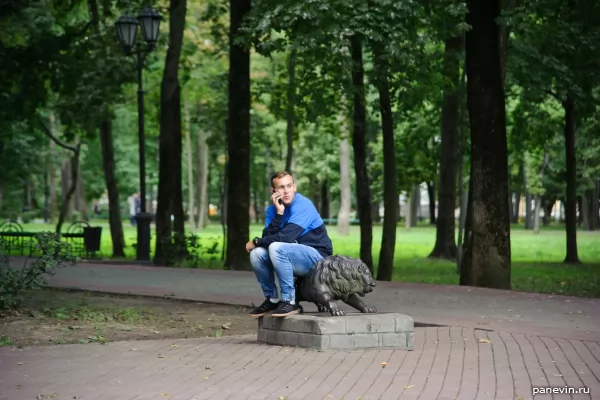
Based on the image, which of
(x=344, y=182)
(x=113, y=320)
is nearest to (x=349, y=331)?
(x=113, y=320)

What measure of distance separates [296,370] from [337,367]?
36cm

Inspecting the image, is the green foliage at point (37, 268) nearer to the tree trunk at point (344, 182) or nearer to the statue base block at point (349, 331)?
the statue base block at point (349, 331)

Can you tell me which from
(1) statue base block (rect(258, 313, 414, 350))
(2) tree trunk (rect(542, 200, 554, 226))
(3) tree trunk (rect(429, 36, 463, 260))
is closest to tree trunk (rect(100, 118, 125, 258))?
(3) tree trunk (rect(429, 36, 463, 260))

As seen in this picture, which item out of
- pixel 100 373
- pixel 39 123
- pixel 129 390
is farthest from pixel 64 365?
pixel 39 123

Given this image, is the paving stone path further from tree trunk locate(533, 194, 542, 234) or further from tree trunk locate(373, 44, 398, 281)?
tree trunk locate(533, 194, 542, 234)

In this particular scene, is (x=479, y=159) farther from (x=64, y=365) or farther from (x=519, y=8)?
(x=64, y=365)

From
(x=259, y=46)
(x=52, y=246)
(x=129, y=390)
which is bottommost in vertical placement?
(x=129, y=390)

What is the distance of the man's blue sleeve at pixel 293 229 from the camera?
10008mm

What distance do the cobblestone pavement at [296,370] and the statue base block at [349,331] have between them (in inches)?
4.1

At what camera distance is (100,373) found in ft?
27.7

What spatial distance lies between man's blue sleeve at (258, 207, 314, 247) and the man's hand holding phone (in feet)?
0.38

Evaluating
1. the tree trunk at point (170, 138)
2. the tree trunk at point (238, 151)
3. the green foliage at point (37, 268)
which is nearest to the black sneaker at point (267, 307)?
the green foliage at point (37, 268)

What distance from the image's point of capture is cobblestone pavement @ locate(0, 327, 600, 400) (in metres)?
7.58

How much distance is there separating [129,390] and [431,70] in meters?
15.9
